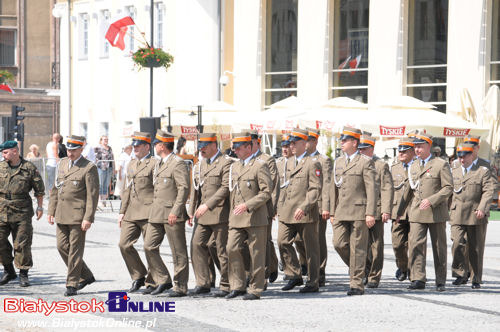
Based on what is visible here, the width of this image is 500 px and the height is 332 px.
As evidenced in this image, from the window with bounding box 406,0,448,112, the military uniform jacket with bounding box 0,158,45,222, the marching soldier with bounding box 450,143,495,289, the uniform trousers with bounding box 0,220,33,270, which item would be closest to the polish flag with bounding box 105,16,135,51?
the window with bounding box 406,0,448,112

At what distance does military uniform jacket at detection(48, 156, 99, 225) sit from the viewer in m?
12.6

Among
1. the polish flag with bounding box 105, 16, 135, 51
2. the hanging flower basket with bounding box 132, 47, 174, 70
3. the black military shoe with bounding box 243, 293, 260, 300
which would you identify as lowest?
the black military shoe with bounding box 243, 293, 260, 300

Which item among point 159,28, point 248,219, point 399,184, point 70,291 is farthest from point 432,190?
point 159,28

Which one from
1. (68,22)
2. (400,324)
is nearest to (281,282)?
(400,324)

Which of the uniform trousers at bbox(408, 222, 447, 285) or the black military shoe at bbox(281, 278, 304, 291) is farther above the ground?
the uniform trousers at bbox(408, 222, 447, 285)

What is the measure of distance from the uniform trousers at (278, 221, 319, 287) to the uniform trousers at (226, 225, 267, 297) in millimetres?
877

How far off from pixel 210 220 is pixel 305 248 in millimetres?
1267

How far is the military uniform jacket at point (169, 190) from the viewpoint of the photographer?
40.6ft

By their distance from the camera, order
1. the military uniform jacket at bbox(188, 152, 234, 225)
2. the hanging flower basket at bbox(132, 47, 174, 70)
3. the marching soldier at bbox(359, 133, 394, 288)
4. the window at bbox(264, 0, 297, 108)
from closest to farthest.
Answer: the military uniform jacket at bbox(188, 152, 234, 225) < the marching soldier at bbox(359, 133, 394, 288) < the hanging flower basket at bbox(132, 47, 174, 70) < the window at bbox(264, 0, 297, 108)

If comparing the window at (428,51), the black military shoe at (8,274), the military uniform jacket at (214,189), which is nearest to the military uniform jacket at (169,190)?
the military uniform jacket at (214,189)

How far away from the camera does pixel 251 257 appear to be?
12.2 m

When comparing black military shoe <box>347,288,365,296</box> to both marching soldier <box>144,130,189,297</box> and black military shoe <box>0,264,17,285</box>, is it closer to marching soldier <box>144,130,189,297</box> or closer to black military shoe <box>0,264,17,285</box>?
marching soldier <box>144,130,189,297</box>

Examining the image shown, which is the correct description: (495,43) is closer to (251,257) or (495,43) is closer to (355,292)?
(355,292)

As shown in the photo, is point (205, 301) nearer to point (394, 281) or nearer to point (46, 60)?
point (394, 281)
